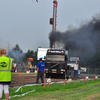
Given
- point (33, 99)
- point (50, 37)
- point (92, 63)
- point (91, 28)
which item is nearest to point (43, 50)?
point (50, 37)

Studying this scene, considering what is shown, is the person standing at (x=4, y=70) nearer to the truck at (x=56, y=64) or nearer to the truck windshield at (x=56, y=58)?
the truck at (x=56, y=64)

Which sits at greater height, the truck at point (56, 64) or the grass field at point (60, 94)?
the truck at point (56, 64)

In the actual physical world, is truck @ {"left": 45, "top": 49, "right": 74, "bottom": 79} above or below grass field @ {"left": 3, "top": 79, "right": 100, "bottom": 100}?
above

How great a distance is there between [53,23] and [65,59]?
34.3 metres

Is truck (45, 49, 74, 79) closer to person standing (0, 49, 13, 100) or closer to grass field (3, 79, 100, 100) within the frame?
grass field (3, 79, 100, 100)

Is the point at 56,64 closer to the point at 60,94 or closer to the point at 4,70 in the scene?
the point at 60,94

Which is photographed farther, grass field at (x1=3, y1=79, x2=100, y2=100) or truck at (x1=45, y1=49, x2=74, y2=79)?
truck at (x1=45, y1=49, x2=74, y2=79)

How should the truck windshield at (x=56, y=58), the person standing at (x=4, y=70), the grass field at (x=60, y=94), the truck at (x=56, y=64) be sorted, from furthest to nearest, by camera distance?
the truck windshield at (x=56, y=58) → the truck at (x=56, y=64) → the grass field at (x=60, y=94) → the person standing at (x=4, y=70)

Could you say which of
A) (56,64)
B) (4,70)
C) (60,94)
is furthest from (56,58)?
(4,70)

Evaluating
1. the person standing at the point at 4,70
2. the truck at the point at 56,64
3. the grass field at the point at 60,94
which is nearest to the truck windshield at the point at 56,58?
the truck at the point at 56,64

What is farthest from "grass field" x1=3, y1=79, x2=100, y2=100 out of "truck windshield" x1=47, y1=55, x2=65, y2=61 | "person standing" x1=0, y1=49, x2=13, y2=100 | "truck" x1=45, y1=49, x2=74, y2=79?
"truck windshield" x1=47, y1=55, x2=65, y2=61

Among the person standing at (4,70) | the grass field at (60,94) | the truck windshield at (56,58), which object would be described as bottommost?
the grass field at (60,94)

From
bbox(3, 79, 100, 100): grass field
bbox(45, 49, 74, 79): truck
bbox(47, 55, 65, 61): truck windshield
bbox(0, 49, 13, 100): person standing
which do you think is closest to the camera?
bbox(0, 49, 13, 100): person standing

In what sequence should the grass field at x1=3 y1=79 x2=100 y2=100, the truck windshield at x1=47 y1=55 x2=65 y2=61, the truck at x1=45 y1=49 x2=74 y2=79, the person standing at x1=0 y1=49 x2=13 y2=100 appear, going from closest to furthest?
the person standing at x1=0 y1=49 x2=13 y2=100 < the grass field at x1=3 y1=79 x2=100 y2=100 < the truck at x1=45 y1=49 x2=74 y2=79 < the truck windshield at x1=47 y1=55 x2=65 y2=61
